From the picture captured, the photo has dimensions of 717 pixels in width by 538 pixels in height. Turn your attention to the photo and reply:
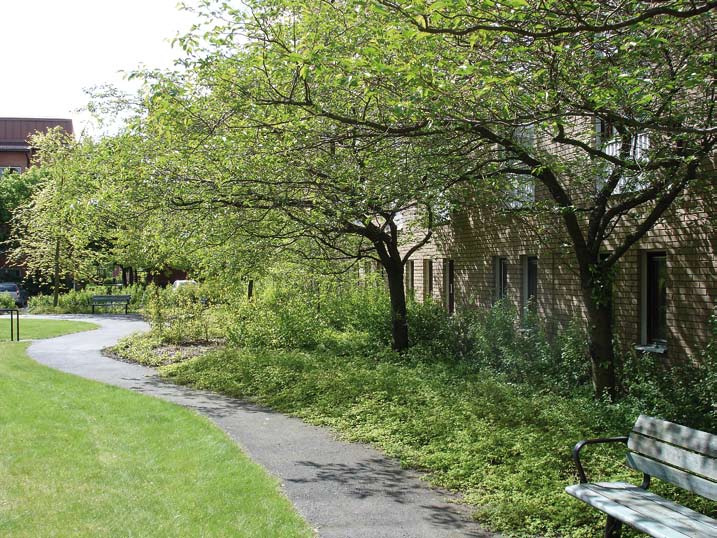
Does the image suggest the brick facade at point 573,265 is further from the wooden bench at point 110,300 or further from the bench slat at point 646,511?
the wooden bench at point 110,300

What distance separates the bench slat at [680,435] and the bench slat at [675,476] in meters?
0.19

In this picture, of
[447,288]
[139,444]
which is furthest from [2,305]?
[139,444]

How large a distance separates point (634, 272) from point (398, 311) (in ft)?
18.4

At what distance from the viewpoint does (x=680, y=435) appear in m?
5.04

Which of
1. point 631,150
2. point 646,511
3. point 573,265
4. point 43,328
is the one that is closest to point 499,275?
point 573,265

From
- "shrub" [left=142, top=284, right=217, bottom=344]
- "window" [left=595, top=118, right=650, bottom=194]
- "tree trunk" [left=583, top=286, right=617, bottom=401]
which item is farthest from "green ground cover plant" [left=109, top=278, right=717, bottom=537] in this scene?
"window" [left=595, top=118, right=650, bottom=194]

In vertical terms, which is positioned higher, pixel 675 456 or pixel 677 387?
pixel 675 456

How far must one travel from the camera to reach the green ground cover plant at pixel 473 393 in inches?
256

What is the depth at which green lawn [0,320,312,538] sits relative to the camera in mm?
5422

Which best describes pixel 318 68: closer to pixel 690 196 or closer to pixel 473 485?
pixel 473 485

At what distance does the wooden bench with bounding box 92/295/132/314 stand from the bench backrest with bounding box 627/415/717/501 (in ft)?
114

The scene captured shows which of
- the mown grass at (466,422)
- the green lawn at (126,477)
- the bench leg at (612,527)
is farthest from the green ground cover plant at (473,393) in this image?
the green lawn at (126,477)

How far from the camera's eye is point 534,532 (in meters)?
5.47

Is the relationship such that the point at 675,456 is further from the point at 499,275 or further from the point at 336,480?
the point at 499,275
